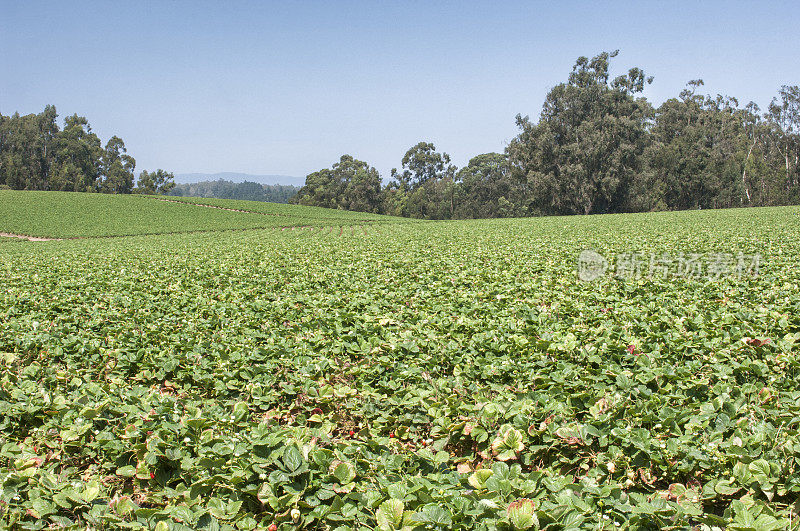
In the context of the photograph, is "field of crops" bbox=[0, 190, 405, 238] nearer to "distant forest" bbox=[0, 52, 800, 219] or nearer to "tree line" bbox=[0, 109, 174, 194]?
"distant forest" bbox=[0, 52, 800, 219]

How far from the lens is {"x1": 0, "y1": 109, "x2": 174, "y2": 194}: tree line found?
9169 cm

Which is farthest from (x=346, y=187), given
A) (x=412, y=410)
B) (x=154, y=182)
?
(x=412, y=410)

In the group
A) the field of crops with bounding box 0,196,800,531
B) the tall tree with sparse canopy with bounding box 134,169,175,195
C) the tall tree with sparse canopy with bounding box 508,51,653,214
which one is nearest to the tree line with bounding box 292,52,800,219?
the tall tree with sparse canopy with bounding box 508,51,653,214

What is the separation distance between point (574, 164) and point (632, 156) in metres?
5.91

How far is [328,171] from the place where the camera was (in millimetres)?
105688

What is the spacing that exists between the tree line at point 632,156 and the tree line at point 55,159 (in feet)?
241

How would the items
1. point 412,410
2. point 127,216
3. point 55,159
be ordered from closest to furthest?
point 412,410
point 127,216
point 55,159

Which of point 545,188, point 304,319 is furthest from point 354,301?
point 545,188

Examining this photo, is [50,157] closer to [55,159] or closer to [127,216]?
[55,159]

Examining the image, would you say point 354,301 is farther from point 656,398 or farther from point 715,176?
point 715,176

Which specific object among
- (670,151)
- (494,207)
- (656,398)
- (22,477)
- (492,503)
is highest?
(670,151)

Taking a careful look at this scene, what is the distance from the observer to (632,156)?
166 ft

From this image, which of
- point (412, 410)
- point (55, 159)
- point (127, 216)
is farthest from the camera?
point (55, 159)

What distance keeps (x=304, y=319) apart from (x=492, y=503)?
178 inches
